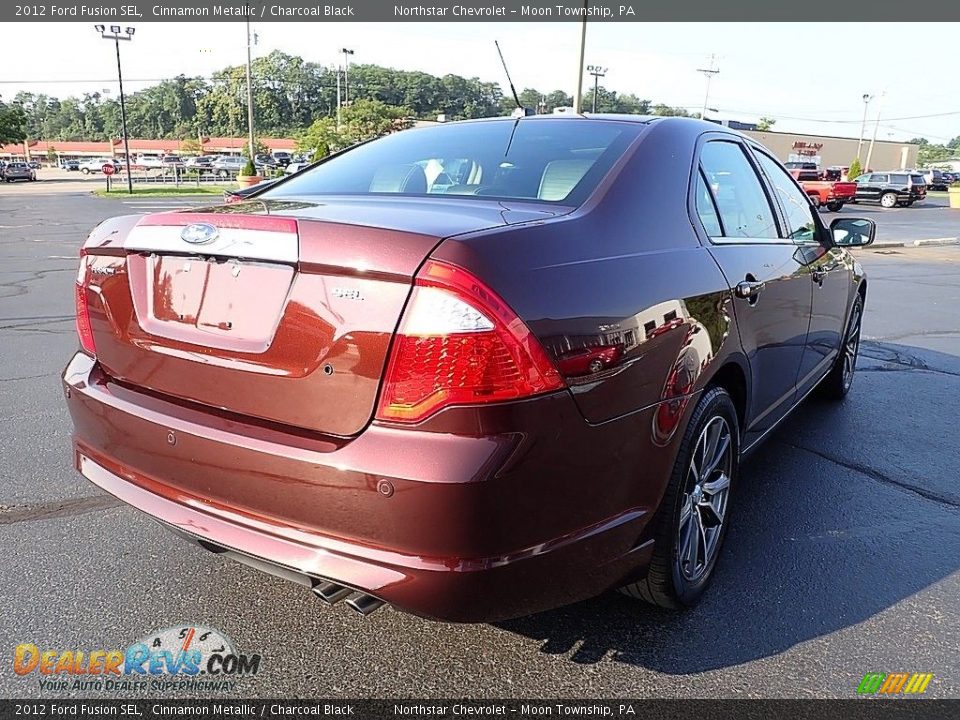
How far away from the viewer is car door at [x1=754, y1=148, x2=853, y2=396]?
3.78m

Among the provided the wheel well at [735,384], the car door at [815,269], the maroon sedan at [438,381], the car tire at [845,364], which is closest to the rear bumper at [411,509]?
the maroon sedan at [438,381]

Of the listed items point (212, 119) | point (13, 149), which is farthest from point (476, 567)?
point (13, 149)

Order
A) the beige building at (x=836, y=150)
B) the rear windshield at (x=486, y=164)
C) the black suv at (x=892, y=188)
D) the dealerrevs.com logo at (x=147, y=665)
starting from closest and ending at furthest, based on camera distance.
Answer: the dealerrevs.com logo at (x=147, y=665), the rear windshield at (x=486, y=164), the black suv at (x=892, y=188), the beige building at (x=836, y=150)

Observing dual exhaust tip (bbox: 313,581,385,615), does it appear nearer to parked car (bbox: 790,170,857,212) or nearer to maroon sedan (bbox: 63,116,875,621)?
maroon sedan (bbox: 63,116,875,621)

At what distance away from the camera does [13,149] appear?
125812 mm

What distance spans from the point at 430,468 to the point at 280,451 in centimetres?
43

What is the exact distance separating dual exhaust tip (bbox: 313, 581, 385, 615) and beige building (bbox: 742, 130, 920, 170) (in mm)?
77772

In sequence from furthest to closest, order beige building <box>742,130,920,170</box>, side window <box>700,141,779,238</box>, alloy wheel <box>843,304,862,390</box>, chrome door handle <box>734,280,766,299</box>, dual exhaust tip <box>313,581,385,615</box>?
beige building <box>742,130,920,170</box>
alloy wheel <box>843,304,862,390</box>
side window <box>700,141,779,238</box>
chrome door handle <box>734,280,766,299</box>
dual exhaust tip <box>313,581,385,615</box>

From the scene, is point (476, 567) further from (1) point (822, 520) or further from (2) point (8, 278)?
(2) point (8, 278)

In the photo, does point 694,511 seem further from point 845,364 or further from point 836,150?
point 836,150

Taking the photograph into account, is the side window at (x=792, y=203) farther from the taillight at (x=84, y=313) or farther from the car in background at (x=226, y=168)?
the car in background at (x=226, y=168)

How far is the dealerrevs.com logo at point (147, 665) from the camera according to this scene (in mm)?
2207

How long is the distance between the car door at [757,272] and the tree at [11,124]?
7056cm

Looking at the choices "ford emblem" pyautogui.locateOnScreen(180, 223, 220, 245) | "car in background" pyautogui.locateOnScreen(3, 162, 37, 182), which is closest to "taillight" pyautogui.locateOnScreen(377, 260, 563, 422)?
"ford emblem" pyautogui.locateOnScreen(180, 223, 220, 245)
